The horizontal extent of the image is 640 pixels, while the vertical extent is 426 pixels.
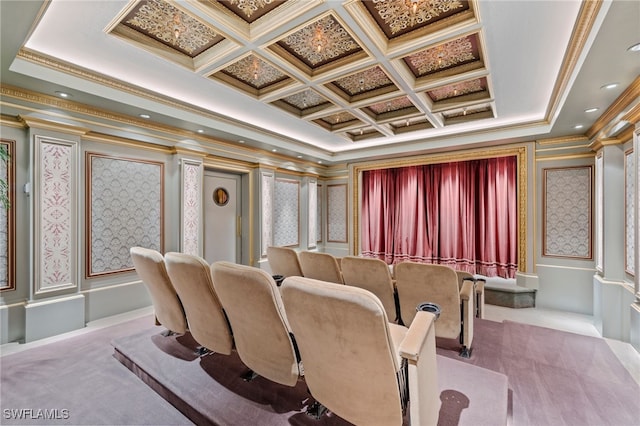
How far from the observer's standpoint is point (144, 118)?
11.4 feet

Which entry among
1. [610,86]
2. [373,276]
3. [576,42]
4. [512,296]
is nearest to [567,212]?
[512,296]

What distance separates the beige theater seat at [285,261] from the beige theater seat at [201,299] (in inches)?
49.5

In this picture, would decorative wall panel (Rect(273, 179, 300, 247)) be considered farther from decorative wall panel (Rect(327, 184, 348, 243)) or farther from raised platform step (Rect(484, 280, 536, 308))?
raised platform step (Rect(484, 280, 536, 308))

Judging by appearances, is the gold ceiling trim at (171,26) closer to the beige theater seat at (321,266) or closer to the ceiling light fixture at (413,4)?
the ceiling light fixture at (413,4)

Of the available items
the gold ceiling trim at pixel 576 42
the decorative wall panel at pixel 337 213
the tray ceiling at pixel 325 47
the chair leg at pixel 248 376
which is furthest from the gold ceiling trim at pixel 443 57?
the decorative wall panel at pixel 337 213

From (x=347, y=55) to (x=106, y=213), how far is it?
326 cm

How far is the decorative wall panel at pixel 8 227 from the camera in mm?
2678

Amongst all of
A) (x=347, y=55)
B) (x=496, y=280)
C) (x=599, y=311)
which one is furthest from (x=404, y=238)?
(x=347, y=55)

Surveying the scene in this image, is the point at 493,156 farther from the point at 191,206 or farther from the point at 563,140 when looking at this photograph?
the point at 191,206

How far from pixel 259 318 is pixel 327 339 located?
49 cm

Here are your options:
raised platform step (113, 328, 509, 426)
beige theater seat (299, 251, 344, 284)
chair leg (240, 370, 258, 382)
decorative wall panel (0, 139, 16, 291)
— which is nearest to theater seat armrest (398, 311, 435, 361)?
raised platform step (113, 328, 509, 426)

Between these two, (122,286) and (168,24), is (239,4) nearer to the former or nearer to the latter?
(168,24)

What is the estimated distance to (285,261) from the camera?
3.25m

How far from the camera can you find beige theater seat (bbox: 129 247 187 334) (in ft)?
7.18
